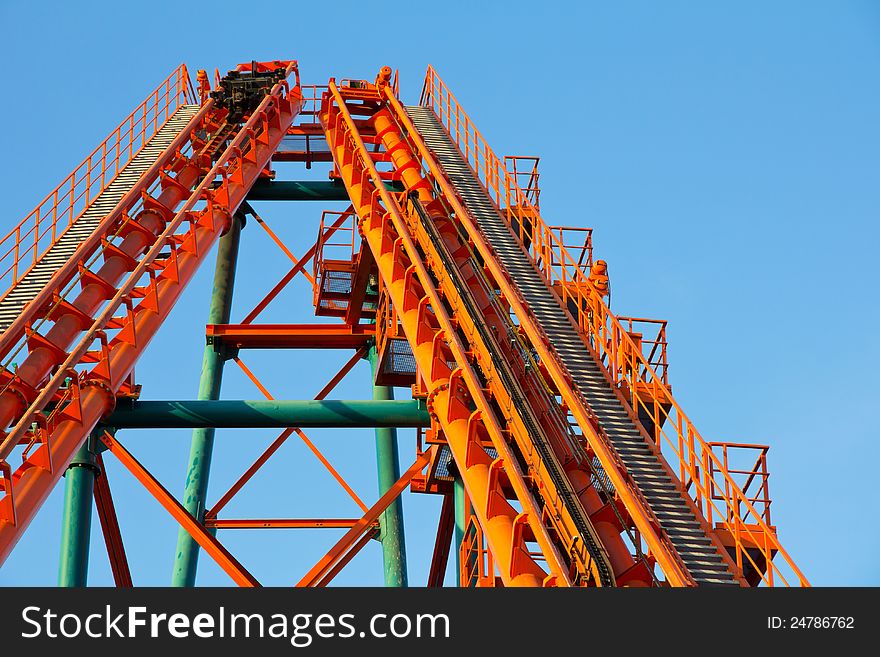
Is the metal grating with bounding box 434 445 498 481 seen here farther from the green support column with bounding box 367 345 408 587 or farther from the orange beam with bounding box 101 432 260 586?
the orange beam with bounding box 101 432 260 586

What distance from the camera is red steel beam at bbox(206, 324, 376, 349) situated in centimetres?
2775

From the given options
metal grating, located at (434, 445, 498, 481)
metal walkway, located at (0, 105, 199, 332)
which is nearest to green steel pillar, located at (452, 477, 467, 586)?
metal grating, located at (434, 445, 498, 481)

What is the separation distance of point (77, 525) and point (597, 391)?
27.4ft

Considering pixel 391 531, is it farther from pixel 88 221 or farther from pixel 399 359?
pixel 88 221

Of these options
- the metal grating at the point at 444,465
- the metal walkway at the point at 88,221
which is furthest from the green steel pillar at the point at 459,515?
the metal walkway at the point at 88,221

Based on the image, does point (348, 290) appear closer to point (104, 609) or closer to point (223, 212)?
point (223, 212)

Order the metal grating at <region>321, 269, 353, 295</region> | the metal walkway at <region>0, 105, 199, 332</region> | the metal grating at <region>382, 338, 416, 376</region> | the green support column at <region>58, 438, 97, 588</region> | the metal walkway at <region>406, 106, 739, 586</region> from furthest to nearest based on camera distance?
1. the metal grating at <region>321, 269, 353, 295</region>
2. the metal grating at <region>382, 338, 416, 376</region>
3. the green support column at <region>58, 438, 97, 588</region>
4. the metal walkway at <region>0, 105, 199, 332</region>
5. the metal walkway at <region>406, 106, 739, 586</region>

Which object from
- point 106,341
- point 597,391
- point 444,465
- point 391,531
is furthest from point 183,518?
point 597,391

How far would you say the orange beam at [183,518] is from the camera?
22891 millimetres

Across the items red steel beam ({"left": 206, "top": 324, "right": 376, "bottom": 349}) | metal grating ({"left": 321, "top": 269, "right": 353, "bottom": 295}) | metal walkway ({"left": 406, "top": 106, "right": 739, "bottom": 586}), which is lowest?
metal walkway ({"left": 406, "top": 106, "right": 739, "bottom": 586})

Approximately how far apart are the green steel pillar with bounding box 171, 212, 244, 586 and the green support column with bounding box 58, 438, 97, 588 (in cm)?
253

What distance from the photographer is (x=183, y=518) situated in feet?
77.3

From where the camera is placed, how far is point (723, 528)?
739 inches

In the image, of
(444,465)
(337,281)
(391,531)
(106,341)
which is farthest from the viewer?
(337,281)
